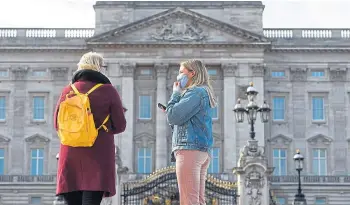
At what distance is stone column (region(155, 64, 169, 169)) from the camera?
199ft

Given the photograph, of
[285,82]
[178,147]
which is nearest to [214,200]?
[178,147]

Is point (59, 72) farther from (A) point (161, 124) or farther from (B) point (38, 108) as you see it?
(A) point (161, 124)

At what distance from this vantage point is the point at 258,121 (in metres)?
61.7

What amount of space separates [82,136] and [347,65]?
55.6 m

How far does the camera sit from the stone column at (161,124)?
60781 mm

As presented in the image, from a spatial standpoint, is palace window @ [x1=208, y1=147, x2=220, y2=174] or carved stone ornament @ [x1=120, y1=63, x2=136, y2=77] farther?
carved stone ornament @ [x1=120, y1=63, x2=136, y2=77]

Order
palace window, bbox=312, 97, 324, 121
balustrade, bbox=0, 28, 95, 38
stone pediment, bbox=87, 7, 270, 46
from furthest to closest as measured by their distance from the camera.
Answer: balustrade, bbox=0, 28, 95, 38 < palace window, bbox=312, 97, 324, 121 < stone pediment, bbox=87, 7, 270, 46

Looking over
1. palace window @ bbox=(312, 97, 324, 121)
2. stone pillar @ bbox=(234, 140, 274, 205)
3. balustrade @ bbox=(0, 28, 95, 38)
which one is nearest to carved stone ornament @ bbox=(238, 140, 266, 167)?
stone pillar @ bbox=(234, 140, 274, 205)

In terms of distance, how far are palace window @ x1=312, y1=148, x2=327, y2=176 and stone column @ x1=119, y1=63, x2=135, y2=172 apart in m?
13.7

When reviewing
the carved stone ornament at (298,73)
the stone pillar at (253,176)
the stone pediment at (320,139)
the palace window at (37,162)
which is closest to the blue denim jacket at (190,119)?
the stone pillar at (253,176)

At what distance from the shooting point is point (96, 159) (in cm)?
1050

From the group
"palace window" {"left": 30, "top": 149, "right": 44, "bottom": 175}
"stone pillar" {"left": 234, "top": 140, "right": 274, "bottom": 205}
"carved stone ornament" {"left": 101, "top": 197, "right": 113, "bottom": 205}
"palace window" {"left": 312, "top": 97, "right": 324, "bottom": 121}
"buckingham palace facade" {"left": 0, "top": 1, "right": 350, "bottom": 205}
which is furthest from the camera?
"palace window" {"left": 312, "top": 97, "right": 324, "bottom": 121}

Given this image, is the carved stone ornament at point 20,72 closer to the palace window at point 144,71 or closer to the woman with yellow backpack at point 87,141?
the palace window at point 144,71

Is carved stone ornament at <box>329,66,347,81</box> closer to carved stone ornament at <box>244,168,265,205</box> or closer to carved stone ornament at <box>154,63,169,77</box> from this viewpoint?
carved stone ornament at <box>154,63,169,77</box>
